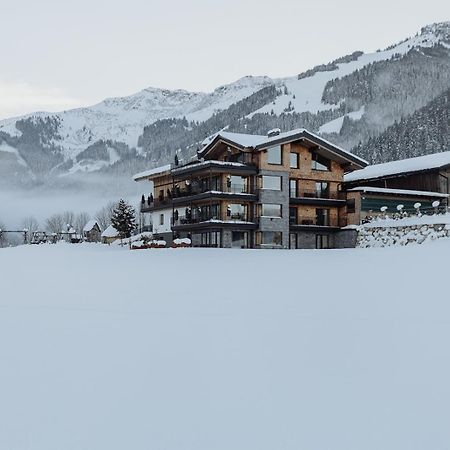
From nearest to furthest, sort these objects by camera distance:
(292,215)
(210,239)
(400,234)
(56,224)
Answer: (400,234) < (210,239) < (292,215) < (56,224)

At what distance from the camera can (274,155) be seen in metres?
45.4

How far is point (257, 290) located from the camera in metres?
18.0

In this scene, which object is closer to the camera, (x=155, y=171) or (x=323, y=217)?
(x=323, y=217)

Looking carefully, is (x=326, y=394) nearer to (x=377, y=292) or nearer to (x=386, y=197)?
(x=377, y=292)

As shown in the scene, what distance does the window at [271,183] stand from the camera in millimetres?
45062

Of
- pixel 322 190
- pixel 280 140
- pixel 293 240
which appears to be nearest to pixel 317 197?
pixel 322 190

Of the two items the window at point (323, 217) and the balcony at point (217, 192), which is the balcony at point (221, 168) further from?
the window at point (323, 217)

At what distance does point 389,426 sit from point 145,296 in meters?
10.7

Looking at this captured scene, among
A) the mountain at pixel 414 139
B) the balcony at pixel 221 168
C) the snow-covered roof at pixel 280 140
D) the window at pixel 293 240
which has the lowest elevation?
the window at pixel 293 240

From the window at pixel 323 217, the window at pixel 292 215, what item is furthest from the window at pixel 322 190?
the window at pixel 292 215

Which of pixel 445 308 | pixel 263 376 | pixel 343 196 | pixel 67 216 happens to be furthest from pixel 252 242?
pixel 67 216

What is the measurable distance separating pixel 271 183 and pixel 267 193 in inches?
42.5

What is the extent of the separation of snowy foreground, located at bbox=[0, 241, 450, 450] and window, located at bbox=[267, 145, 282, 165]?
28.1 m

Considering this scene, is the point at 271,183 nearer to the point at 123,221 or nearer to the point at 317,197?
the point at 317,197
